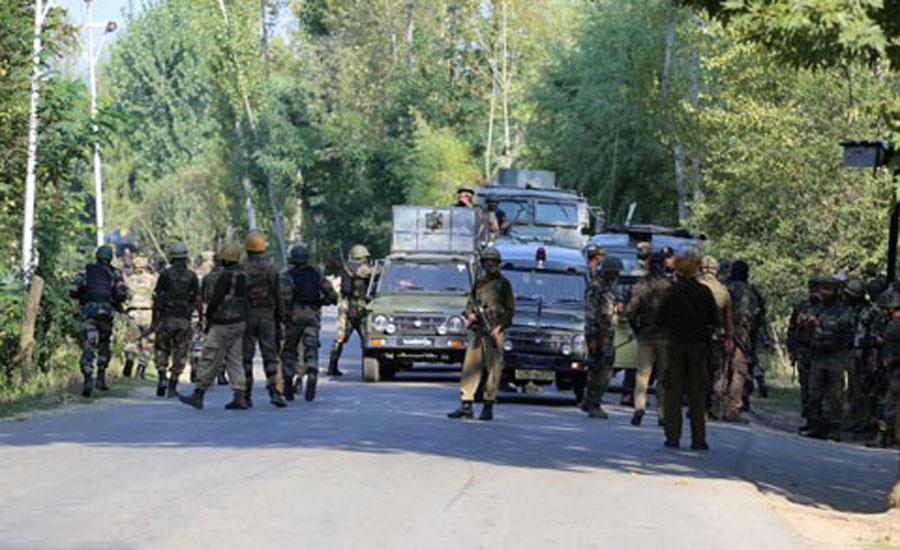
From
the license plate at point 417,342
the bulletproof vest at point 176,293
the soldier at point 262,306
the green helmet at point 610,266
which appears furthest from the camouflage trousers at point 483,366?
the license plate at point 417,342

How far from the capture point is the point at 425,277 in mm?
31344

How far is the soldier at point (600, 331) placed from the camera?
23.3 metres

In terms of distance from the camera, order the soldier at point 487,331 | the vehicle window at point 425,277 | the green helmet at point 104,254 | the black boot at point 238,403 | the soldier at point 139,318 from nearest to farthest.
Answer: the soldier at point 487,331 < the black boot at point 238,403 < the green helmet at point 104,254 < the soldier at point 139,318 < the vehicle window at point 425,277

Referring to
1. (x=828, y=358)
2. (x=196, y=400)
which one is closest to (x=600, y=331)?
(x=828, y=358)

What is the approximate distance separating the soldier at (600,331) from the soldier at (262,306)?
3.67 metres

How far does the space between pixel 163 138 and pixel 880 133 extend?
276 feet

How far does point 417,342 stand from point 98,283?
6.21 meters

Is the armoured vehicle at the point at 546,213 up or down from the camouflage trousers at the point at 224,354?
up

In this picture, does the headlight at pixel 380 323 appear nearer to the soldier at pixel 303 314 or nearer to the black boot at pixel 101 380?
the soldier at pixel 303 314

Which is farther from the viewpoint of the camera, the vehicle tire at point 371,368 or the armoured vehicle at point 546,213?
the armoured vehicle at point 546,213

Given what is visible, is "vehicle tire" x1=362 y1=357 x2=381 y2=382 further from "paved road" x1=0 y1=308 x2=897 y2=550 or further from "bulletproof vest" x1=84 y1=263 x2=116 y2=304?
"paved road" x1=0 y1=308 x2=897 y2=550

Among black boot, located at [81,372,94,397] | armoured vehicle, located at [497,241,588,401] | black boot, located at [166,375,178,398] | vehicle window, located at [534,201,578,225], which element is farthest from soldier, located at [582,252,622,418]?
vehicle window, located at [534,201,578,225]

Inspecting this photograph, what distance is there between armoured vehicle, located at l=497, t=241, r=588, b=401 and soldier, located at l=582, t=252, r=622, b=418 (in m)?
2.91

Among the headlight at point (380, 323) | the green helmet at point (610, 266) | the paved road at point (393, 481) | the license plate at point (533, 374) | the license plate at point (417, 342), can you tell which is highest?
the green helmet at point (610, 266)
